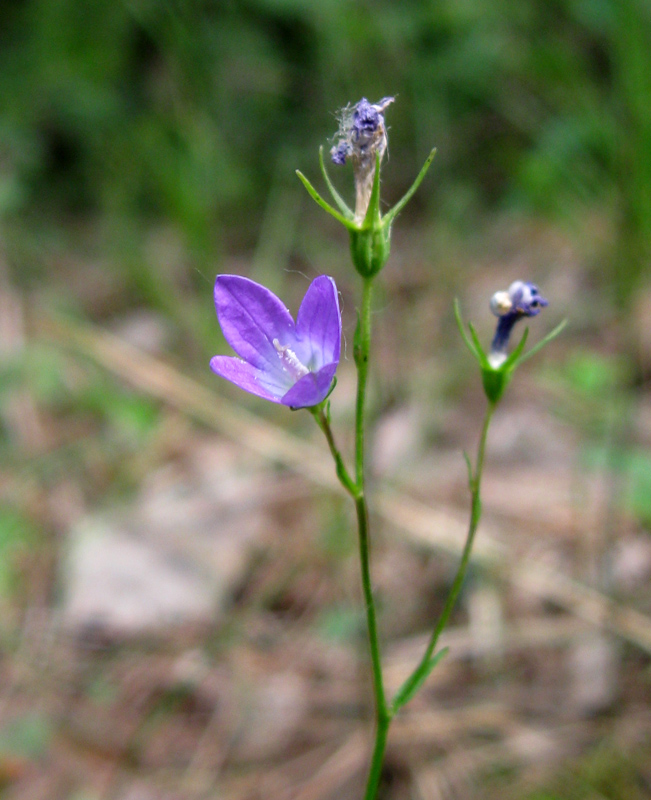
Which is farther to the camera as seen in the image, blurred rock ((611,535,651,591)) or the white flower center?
blurred rock ((611,535,651,591))

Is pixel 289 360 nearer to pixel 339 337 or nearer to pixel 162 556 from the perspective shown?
pixel 339 337

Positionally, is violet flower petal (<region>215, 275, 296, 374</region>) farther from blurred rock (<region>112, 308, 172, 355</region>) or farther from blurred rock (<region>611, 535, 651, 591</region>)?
blurred rock (<region>112, 308, 172, 355</region>)

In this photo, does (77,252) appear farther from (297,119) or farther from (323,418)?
(323,418)

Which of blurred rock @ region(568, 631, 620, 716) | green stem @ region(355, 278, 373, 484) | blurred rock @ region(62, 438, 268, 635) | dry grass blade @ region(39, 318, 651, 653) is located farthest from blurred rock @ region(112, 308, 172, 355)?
green stem @ region(355, 278, 373, 484)

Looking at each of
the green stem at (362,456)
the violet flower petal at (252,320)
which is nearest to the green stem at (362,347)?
the green stem at (362,456)

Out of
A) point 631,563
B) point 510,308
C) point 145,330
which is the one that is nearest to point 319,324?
point 510,308

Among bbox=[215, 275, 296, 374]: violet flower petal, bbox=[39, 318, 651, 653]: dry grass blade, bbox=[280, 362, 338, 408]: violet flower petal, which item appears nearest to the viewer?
bbox=[280, 362, 338, 408]: violet flower petal

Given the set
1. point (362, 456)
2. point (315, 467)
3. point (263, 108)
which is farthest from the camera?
point (263, 108)

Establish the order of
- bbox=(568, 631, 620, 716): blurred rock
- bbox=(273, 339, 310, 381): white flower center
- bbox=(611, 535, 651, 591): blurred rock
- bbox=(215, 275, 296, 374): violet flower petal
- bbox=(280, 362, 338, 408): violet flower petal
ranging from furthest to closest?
bbox=(611, 535, 651, 591): blurred rock
bbox=(568, 631, 620, 716): blurred rock
bbox=(273, 339, 310, 381): white flower center
bbox=(215, 275, 296, 374): violet flower petal
bbox=(280, 362, 338, 408): violet flower petal

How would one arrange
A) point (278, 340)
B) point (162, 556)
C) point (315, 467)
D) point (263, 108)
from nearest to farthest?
point (278, 340) → point (162, 556) → point (315, 467) → point (263, 108)
